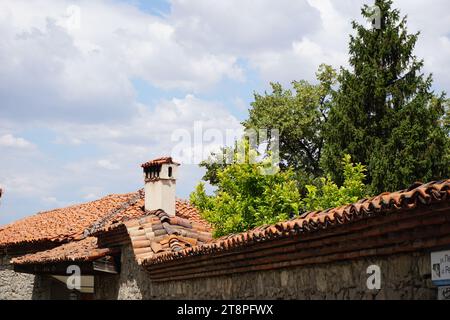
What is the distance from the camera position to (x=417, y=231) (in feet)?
18.6

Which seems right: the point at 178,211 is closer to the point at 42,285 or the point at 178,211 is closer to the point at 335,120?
the point at 42,285

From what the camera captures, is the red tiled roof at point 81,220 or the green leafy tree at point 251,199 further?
Result: the red tiled roof at point 81,220

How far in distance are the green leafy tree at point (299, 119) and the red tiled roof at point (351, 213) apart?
2245 centimetres

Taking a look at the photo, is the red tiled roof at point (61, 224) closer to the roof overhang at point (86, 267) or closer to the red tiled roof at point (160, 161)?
the roof overhang at point (86, 267)

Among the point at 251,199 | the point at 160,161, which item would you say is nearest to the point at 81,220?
the point at 160,161

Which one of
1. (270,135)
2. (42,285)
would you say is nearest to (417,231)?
(42,285)

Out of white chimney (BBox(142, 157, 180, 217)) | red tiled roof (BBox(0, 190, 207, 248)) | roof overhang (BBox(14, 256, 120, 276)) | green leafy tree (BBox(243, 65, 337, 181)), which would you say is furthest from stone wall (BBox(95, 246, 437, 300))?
green leafy tree (BBox(243, 65, 337, 181))

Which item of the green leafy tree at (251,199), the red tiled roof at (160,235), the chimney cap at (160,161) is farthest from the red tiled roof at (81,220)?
the red tiled roof at (160,235)

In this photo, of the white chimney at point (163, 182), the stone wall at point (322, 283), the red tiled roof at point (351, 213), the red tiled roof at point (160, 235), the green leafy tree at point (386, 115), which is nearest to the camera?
the red tiled roof at point (351, 213)

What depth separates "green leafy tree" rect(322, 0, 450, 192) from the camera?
24250mm

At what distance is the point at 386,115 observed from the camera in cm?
2550

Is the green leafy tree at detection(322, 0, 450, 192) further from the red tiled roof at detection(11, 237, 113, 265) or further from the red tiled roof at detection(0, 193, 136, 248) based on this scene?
the red tiled roof at detection(11, 237, 113, 265)

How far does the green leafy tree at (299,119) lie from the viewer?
104 ft

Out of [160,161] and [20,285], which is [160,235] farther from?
[20,285]
